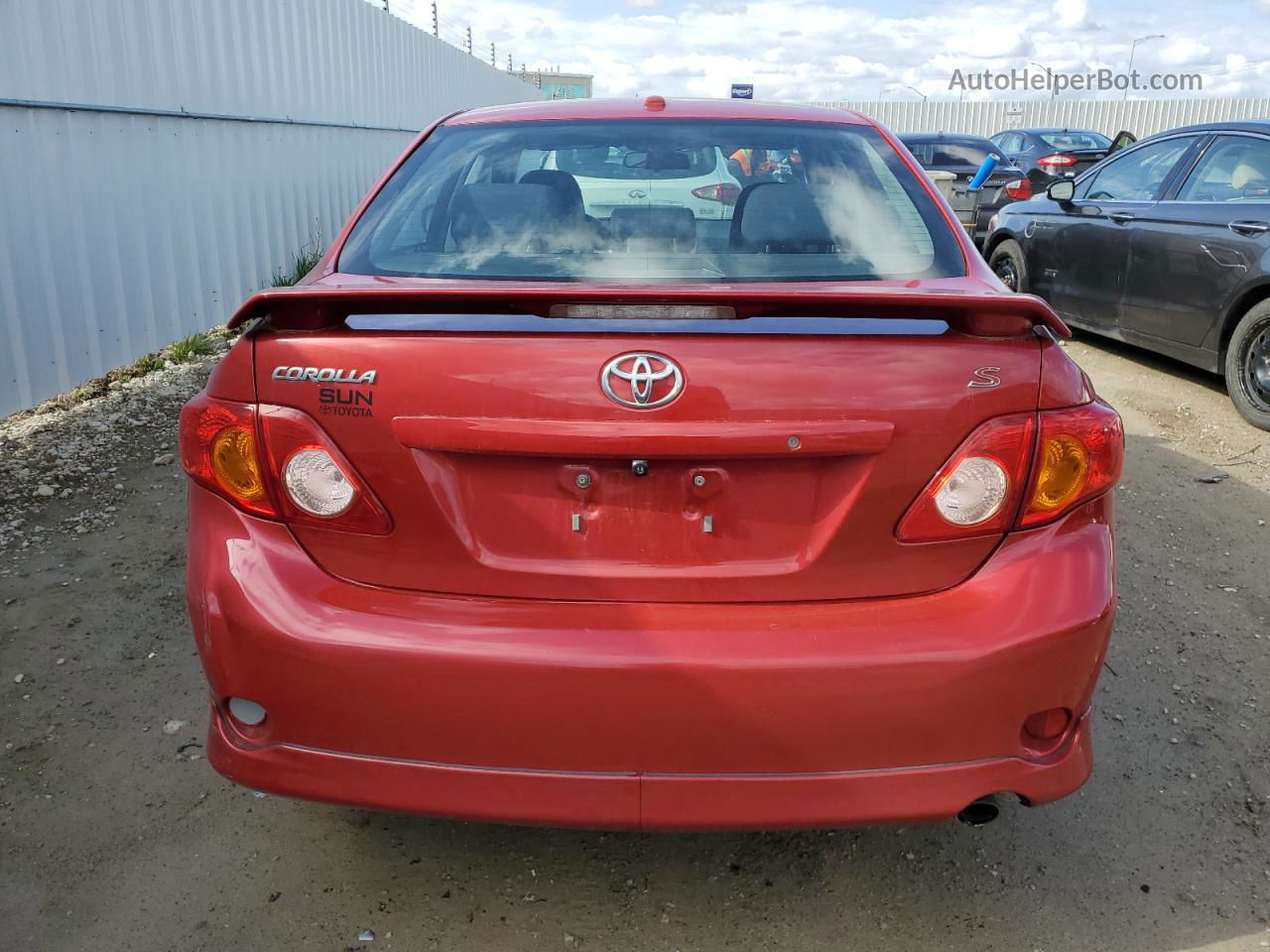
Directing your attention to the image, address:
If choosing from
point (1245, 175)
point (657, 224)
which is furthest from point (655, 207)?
point (1245, 175)

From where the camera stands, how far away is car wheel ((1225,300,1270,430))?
5562mm

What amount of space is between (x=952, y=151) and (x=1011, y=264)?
6378mm

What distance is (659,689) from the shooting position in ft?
6.04

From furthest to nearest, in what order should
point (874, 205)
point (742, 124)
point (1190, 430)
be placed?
point (1190, 430) < point (742, 124) < point (874, 205)

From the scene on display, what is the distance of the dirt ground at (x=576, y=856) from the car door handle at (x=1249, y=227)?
2.84 metres

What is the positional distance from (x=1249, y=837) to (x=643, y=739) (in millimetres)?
1689

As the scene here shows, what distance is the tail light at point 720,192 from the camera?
2809 millimetres

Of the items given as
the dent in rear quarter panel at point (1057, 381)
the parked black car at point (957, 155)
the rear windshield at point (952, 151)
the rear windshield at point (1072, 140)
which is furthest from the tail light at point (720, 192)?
the rear windshield at point (1072, 140)

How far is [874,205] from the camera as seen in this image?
264 centimetres

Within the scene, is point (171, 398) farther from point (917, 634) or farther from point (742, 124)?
point (917, 634)

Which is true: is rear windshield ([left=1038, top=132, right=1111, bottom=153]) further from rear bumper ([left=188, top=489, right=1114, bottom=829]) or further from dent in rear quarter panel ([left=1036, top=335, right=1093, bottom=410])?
rear bumper ([left=188, top=489, right=1114, bottom=829])

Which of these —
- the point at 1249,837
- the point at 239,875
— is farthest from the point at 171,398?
the point at 1249,837

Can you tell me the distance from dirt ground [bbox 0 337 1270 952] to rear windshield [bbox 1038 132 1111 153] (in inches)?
620

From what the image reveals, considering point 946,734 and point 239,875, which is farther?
point 239,875
